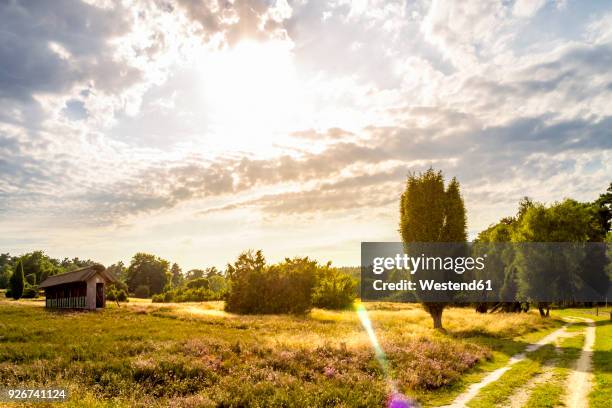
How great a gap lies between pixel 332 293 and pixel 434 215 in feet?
116

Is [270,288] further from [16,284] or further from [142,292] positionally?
[142,292]

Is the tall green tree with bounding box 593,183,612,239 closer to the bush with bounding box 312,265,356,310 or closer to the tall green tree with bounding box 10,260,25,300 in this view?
the bush with bounding box 312,265,356,310

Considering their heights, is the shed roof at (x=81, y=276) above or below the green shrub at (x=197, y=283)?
above

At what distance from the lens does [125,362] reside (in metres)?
17.0

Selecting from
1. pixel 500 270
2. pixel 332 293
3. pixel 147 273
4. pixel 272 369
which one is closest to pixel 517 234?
pixel 500 270

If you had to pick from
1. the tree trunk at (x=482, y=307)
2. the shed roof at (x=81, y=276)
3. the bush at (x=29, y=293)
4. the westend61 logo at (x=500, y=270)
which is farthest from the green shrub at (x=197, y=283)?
the tree trunk at (x=482, y=307)

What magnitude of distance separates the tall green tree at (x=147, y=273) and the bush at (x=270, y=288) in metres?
68.6

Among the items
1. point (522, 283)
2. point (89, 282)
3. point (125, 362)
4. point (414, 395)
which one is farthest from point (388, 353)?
point (89, 282)

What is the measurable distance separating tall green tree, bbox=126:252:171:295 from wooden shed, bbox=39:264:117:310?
2451 inches

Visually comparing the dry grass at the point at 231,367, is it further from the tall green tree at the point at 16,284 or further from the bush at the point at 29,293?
the bush at the point at 29,293

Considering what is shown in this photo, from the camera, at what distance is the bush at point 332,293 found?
66500 millimetres

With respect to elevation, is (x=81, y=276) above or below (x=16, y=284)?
above

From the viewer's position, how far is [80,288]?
161 ft

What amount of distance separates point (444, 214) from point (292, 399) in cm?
2652
